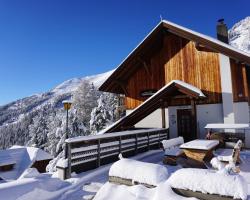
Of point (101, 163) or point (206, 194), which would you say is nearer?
point (206, 194)

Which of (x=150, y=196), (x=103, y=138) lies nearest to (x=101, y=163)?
(x=103, y=138)

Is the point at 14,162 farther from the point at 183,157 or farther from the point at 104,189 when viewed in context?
the point at 104,189

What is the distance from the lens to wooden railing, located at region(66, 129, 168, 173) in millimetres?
7562

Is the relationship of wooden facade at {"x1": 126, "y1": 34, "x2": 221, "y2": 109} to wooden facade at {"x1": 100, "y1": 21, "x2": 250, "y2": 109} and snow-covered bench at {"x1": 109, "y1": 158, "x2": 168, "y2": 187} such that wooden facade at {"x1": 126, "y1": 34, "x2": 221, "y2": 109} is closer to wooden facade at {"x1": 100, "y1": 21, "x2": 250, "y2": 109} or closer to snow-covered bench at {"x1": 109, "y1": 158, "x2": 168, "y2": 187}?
wooden facade at {"x1": 100, "y1": 21, "x2": 250, "y2": 109}

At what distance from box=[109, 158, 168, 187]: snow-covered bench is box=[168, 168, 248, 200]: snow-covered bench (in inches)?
16.1

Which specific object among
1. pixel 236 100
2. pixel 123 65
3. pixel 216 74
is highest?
pixel 123 65

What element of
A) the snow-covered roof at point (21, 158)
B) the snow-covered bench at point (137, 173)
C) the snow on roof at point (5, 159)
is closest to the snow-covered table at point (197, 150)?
the snow-covered bench at point (137, 173)

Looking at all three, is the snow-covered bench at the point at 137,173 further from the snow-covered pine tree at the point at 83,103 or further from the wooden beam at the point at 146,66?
the snow-covered pine tree at the point at 83,103

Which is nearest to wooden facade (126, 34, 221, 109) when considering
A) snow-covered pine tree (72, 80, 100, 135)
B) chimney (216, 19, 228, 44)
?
chimney (216, 19, 228, 44)

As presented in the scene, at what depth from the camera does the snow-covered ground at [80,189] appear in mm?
4379

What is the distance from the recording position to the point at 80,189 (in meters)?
6.20

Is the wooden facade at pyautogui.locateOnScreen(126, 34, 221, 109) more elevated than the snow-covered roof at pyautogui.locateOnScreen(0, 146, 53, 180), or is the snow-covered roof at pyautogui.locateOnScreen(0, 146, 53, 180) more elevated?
the wooden facade at pyautogui.locateOnScreen(126, 34, 221, 109)

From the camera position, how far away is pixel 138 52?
16.2 m

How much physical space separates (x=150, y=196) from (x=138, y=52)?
12994 millimetres
